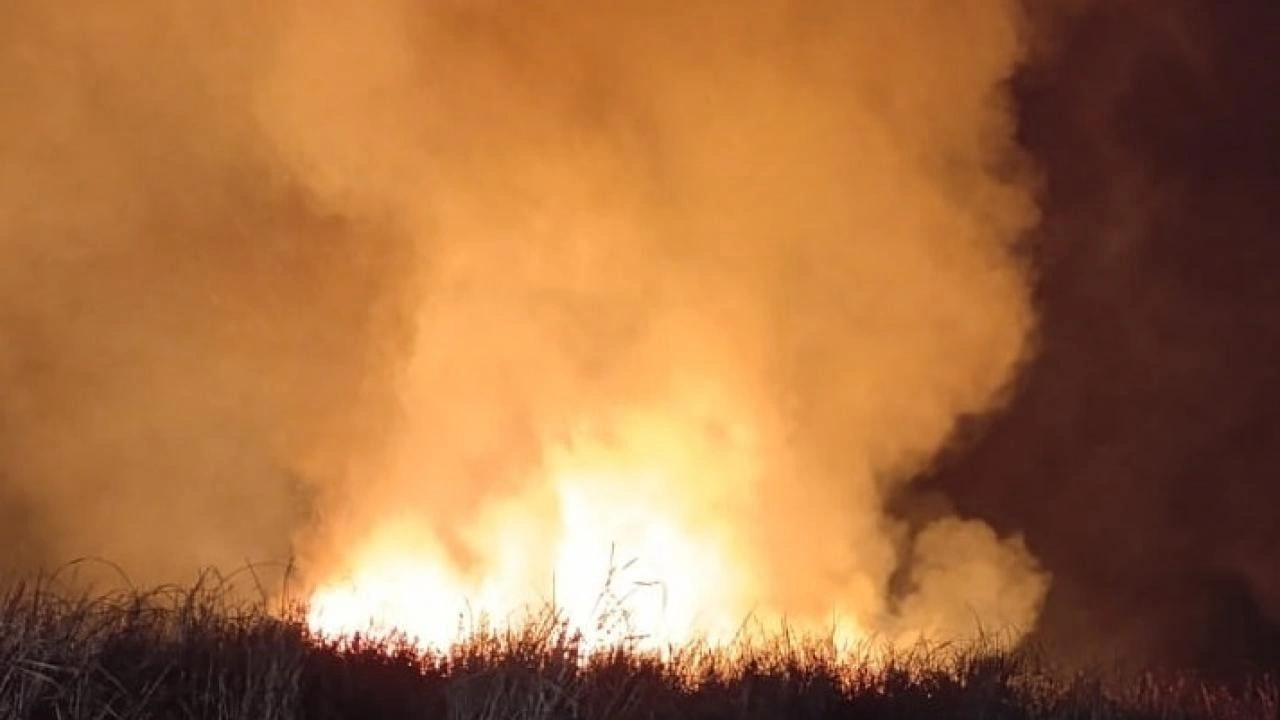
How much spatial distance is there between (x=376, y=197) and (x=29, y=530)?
575cm

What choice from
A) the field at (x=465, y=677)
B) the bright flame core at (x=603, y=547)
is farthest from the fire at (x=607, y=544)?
the field at (x=465, y=677)

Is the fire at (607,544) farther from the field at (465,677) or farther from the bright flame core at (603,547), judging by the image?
the field at (465,677)

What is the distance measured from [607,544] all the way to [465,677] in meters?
6.72

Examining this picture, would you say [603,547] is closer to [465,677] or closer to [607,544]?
[607,544]

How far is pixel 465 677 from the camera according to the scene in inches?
283

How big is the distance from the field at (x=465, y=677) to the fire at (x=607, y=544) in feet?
12.0

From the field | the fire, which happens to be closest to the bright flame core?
the fire

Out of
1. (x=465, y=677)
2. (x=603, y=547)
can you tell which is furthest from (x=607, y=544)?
(x=465, y=677)

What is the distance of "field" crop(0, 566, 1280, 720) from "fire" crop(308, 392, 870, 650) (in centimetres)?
365

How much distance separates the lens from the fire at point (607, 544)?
43.2 feet

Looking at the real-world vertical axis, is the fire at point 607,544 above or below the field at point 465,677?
above

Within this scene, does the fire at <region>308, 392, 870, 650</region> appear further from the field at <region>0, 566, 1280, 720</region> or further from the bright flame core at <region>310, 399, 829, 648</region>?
the field at <region>0, 566, 1280, 720</region>

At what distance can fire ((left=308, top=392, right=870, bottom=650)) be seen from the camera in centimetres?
1318

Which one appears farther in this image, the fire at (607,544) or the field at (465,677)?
the fire at (607,544)
